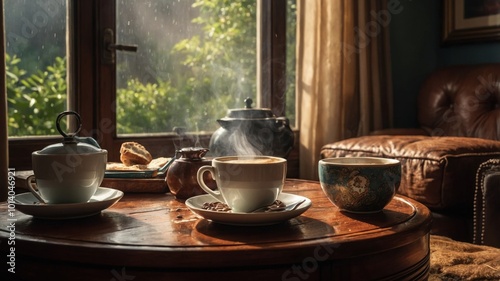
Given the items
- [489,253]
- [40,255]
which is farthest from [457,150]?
[40,255]

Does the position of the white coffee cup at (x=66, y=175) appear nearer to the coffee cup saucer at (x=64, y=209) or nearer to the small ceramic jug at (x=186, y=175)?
the coffee cup saucer at (x=64, y=209)

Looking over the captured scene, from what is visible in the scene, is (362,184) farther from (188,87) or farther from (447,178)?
(188,87)

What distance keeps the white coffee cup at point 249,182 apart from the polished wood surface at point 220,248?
0.06 meters

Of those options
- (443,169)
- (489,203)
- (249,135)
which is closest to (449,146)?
(443,169)

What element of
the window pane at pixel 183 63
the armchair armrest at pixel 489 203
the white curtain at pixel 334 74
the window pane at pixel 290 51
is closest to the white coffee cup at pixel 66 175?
the armchair armrest at pixel 489 203

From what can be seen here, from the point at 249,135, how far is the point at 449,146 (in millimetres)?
842

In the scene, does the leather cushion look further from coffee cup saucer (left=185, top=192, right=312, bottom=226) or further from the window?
coffee cup saucer (left=185, top=192, right=312, bottom=226)

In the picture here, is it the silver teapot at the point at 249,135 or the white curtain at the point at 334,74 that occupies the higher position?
the white curtain at the point at 334,74

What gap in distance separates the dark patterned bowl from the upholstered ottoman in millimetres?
1242

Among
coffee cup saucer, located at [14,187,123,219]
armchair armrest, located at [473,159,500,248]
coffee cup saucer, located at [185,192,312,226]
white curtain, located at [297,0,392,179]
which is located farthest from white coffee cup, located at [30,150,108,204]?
white curtain, located at [297,0,392,179]

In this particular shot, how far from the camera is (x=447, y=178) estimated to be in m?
2.27

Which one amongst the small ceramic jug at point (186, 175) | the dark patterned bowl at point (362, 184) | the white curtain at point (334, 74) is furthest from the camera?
the white curtain at point (334, 74)

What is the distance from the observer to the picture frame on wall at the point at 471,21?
357 centimetres

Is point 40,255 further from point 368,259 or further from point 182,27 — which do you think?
point 182,27
